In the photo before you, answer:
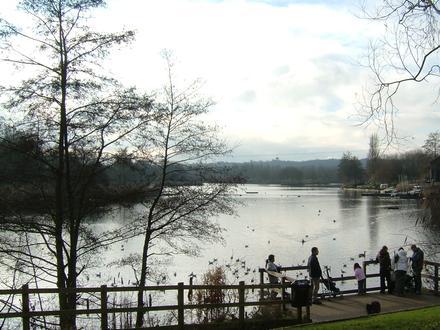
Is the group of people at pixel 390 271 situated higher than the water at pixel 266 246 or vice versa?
the group of people at pixel 390 271

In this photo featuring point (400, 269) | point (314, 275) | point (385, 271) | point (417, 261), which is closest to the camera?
point (314, 275)

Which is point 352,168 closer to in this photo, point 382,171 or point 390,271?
point 382,171

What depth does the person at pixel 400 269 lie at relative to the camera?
658 inches

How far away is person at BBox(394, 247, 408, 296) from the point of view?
1672cm

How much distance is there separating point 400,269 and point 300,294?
16.5ft

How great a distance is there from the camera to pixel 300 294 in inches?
524

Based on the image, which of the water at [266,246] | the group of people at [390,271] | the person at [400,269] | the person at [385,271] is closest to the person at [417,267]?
the group of people at [390,271]

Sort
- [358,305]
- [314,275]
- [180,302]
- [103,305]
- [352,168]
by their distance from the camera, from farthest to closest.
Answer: [352,168] < [314,275] < [358,305] < [180,302] < [103,305]

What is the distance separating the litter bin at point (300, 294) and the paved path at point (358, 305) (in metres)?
0.61

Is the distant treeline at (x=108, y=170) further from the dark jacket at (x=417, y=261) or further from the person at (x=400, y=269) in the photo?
the dark jacket at (x=417, y=261)

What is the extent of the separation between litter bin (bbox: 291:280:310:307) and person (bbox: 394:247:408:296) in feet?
15.8

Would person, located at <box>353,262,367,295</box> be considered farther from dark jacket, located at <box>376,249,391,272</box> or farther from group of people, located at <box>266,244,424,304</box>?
dark jacket, located at <box>376,249,391,272</box>

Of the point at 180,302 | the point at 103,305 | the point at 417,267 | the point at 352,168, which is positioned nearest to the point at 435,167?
the point at 417,267

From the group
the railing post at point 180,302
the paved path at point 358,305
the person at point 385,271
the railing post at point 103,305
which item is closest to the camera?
the railing post at point 103,305
